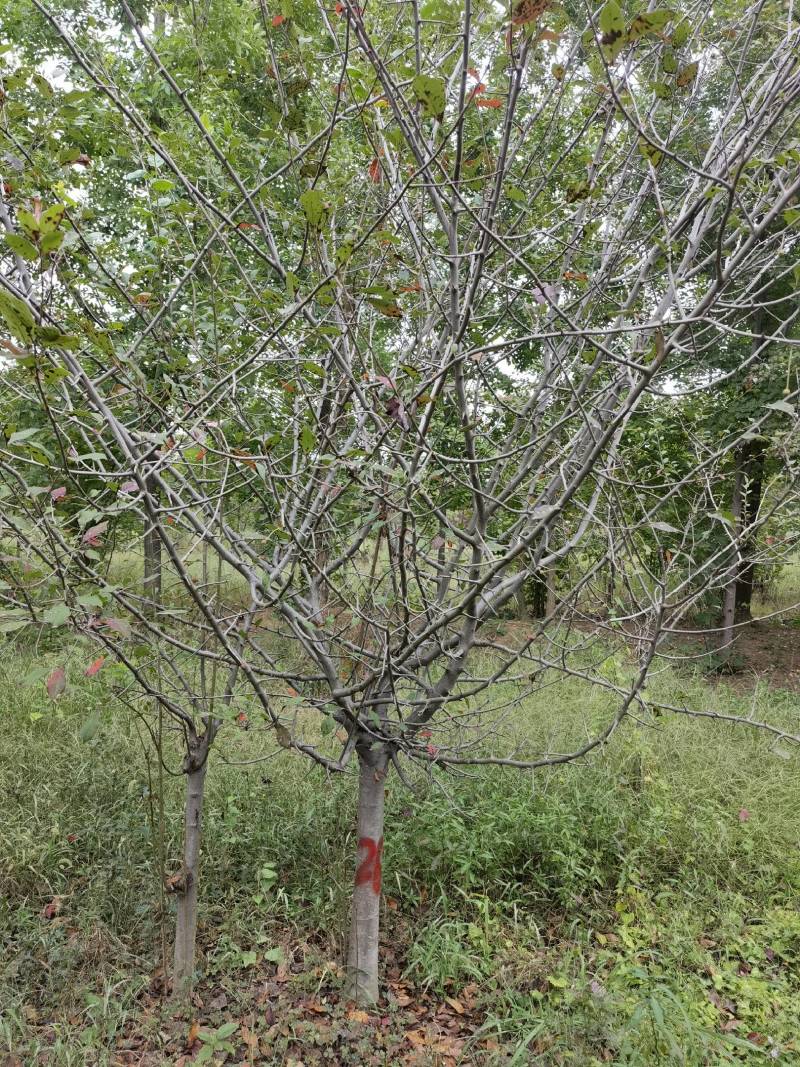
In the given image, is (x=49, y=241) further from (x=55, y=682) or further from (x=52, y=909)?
(x=52, y=909)

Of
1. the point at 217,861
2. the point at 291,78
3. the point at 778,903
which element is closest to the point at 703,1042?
the point at 778,903

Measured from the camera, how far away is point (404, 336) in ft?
8.14

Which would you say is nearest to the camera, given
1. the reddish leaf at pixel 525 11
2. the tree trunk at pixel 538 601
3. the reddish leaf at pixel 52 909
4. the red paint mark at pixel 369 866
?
the reddish leaf at pixel 525 11

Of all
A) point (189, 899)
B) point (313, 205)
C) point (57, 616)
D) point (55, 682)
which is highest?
point (313, 205)

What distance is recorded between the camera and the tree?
128cm

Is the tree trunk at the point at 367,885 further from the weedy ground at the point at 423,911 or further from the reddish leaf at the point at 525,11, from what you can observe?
the reddish leaf at the point at 525,11

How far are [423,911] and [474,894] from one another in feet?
0.70

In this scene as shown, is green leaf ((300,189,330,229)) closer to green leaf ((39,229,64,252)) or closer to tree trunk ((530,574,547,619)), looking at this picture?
green leaf ((39,229,64,252))

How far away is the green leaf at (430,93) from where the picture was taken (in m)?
1.07

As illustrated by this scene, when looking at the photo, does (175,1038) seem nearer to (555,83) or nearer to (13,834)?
(13,834)

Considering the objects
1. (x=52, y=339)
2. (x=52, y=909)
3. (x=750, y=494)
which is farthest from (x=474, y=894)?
(x=750, y=494)

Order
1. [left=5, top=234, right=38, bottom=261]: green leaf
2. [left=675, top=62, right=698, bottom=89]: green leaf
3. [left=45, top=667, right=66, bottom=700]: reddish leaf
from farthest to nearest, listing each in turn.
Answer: [left=675, top=62, right=698, bottom=89]: green leaf, [left=45, top=667, right=66, bottom=700]: reddish leaf, [left=5, top=234, right=38, bottom=261]: green leaf

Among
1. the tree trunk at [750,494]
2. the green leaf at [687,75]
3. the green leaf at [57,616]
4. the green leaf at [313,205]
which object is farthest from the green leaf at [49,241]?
the tree trunk at [750,494]

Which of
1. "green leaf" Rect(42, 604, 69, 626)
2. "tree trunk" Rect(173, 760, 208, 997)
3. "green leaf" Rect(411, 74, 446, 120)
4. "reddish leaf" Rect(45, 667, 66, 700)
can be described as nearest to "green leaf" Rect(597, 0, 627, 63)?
"green leaf" Rect(411, 74, 446, 120)
